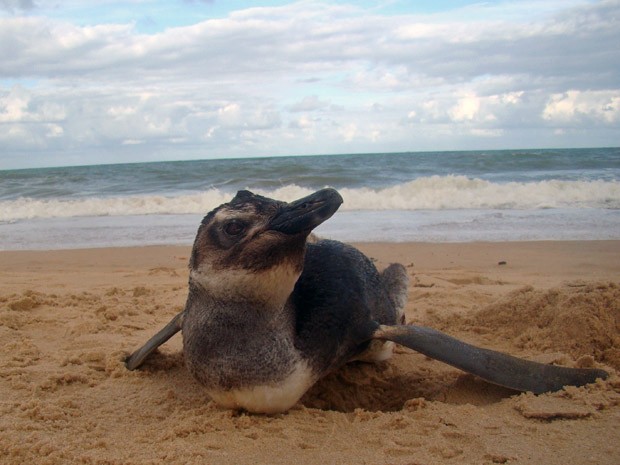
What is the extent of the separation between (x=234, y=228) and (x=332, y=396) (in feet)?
4.59

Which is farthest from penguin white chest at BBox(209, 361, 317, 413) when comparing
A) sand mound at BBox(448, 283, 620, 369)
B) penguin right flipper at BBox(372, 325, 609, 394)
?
sand mound at BBox(448, 283, 620, 369)

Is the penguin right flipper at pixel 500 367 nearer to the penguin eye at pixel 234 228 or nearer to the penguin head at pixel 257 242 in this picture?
the penguin head at pixel 257 242

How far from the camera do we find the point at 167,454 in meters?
2.87

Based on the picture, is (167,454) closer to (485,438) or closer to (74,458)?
(74,458)

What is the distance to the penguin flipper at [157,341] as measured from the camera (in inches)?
163

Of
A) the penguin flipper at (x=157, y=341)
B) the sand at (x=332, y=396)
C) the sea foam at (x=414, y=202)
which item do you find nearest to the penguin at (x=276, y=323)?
the sand at (x=332, y=396)

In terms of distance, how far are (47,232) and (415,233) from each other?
7.49m

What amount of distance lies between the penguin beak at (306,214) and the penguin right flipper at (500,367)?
1109mm

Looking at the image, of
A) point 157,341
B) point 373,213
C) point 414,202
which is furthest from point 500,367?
point 414,202

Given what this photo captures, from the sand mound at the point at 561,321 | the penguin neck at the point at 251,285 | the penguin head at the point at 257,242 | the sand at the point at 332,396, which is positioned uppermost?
the penguin head at the point at 257,242

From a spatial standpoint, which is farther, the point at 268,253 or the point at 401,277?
the point at 401,277

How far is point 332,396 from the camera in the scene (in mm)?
3885

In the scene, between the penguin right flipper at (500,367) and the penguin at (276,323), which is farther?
the penguin right flipper at (500,367)

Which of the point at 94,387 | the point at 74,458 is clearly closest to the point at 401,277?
the point at 94,387
